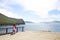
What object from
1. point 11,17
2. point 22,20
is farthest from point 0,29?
point 22,20

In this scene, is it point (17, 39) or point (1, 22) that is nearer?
point (17, 39)

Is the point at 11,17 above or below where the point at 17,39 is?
above

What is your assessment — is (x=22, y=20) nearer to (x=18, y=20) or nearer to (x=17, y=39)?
(x=18, y=20)

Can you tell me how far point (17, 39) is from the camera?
9898 mm

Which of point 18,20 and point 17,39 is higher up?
point 18,20

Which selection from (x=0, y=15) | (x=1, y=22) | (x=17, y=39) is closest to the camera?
(x=17, y=39)

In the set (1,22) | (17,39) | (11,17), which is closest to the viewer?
(17,39)

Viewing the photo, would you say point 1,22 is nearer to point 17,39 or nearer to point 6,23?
point 6,23

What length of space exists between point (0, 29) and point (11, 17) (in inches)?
128

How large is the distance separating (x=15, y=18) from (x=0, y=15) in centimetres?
320

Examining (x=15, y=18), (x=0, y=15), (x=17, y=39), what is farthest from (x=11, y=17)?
(x=17, y=39)

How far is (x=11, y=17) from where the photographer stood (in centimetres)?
1620

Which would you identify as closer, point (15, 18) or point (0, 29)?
point (0, 29)

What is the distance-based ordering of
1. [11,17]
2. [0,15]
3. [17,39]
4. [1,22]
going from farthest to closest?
[11,17], [0,15], [1,22], [17,39]
